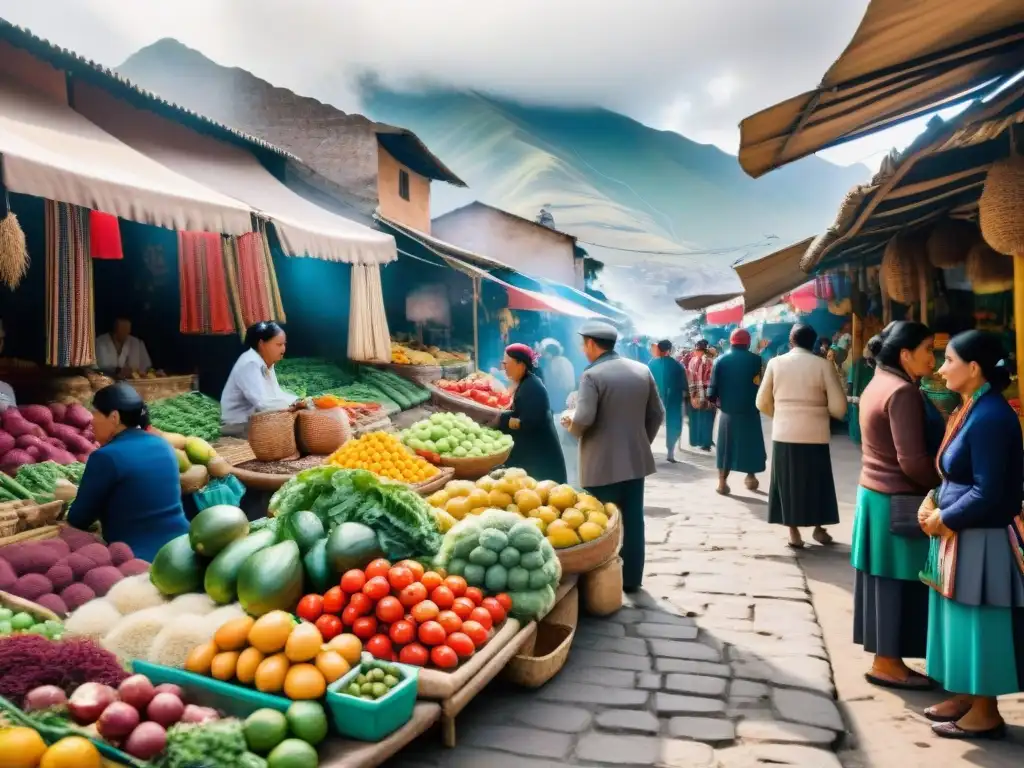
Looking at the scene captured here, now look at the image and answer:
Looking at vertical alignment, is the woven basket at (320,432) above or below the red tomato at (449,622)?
above

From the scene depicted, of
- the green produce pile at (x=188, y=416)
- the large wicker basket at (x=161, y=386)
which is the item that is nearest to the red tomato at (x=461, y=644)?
the green produce pile at (x=188, y=416)

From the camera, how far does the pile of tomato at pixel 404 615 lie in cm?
325

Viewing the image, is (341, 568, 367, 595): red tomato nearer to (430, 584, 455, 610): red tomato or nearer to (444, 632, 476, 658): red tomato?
(430, 584, 455, 610): red tomato

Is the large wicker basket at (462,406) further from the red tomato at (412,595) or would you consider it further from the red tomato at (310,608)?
the red tomato at (310,608)

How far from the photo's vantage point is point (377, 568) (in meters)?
3.52

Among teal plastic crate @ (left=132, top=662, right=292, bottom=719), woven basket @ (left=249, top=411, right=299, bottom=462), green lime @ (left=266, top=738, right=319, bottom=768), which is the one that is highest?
woven basket @ (left=249, top=411, right=299, bottom=462)

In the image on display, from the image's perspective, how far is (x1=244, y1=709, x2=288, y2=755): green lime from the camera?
2607 millimetres

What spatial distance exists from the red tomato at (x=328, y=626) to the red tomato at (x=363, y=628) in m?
0.08

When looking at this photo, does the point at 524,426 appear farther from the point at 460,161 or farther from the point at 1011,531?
the point at 460,161

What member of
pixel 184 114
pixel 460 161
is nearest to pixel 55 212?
pixel 184 114

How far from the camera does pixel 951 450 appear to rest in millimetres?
3354

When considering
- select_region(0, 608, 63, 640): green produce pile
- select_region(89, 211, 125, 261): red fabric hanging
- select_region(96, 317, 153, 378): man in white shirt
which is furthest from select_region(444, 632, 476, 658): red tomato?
select_region(96, 317, 153, 378): man in white shirt

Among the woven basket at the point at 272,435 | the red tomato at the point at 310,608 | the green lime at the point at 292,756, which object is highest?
the woven basket at the point at 272,435

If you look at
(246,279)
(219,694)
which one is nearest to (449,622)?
(219,694)
